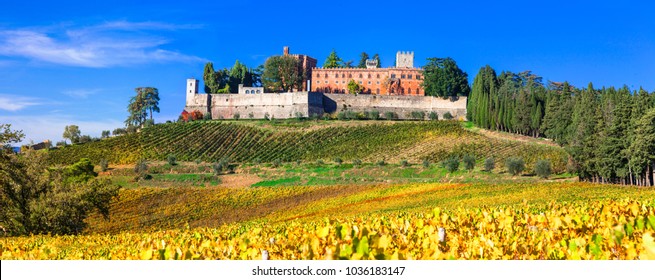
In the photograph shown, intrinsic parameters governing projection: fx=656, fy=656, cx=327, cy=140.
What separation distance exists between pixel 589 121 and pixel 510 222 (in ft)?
166

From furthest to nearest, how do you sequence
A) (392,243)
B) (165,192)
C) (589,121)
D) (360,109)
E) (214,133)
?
(360,109) < (214,133) < (589,121) < (165,192) < (392,243)

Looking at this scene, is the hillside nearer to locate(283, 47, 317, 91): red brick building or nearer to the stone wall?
the stone wall

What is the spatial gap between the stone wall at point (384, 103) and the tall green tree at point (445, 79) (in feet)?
4.81

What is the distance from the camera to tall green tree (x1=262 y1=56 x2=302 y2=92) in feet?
363

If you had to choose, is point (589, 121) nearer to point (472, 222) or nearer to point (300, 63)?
point (472, 222)

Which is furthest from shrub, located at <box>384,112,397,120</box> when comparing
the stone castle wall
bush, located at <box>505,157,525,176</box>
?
bush, located at <box>505,157,525,176</box>

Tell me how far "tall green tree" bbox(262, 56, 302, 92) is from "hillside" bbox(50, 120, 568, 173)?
13462 millimetres

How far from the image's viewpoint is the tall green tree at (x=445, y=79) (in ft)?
339

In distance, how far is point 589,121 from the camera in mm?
55844

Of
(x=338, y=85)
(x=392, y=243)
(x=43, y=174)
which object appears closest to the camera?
(x=392, y=243)

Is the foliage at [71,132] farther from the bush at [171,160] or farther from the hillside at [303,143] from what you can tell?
the bush at [171,160]

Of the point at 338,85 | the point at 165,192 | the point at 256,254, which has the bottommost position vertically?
the point at 165,192

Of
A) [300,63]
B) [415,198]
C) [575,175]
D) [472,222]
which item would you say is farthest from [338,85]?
[472,222]

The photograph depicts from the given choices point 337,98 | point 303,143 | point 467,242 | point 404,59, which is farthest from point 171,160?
point 467,242
